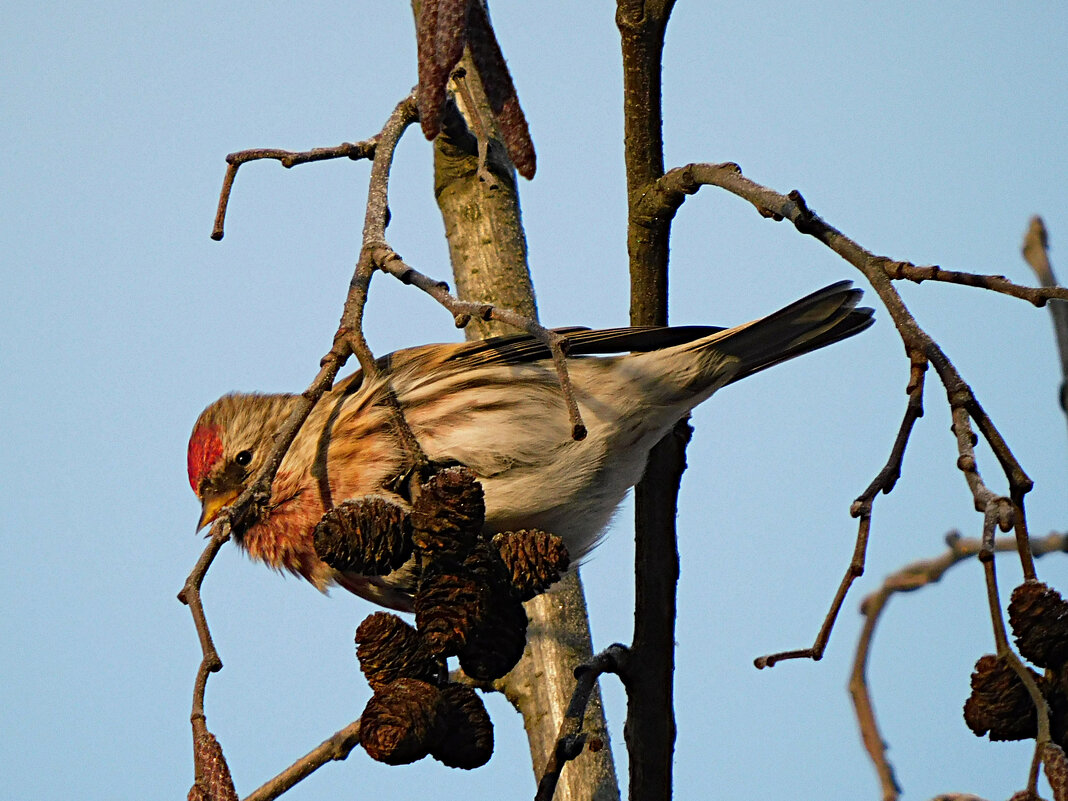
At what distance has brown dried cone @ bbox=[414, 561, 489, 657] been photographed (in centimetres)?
197

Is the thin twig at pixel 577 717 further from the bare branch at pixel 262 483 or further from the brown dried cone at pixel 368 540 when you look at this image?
the bare branch at pixel 262 483

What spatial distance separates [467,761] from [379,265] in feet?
2.86

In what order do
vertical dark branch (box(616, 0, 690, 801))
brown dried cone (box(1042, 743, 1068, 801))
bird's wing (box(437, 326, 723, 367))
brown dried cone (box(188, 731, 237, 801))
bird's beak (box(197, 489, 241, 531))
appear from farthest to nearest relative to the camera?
bird's beak (box(197, 489, 241, 531)) < bird's wing (box(437, 326, 723, 367)) < vertical dark branch (box(616, 0, 690, 801)) < brown dried cone (box(188, 731, 237, 801)) < brown dried cone (box(1042, 743, 1068, 801))

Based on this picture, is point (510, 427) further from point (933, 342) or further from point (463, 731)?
point (933, 342)

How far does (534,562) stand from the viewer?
6.98ft

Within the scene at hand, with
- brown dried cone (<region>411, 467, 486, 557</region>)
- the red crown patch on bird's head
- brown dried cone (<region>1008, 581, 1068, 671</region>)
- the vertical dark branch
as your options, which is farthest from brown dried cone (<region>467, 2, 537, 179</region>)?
the red crown patch on bird's head

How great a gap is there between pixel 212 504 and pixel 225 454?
0.51 feet

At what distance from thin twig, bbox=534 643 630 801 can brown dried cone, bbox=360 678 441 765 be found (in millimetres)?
256

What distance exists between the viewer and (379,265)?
84.7 inches

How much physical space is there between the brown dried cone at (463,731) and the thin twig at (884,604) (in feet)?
3.55

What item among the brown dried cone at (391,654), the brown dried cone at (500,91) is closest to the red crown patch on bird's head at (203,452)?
the brown dried cone at (500,91)

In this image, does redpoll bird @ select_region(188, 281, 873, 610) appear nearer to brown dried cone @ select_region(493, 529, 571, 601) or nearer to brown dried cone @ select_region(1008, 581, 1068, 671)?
brown dried cone @ select_region(493, 529, 571, 601)

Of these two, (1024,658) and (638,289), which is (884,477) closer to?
(1024,658)

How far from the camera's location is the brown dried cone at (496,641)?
2.03 meters
